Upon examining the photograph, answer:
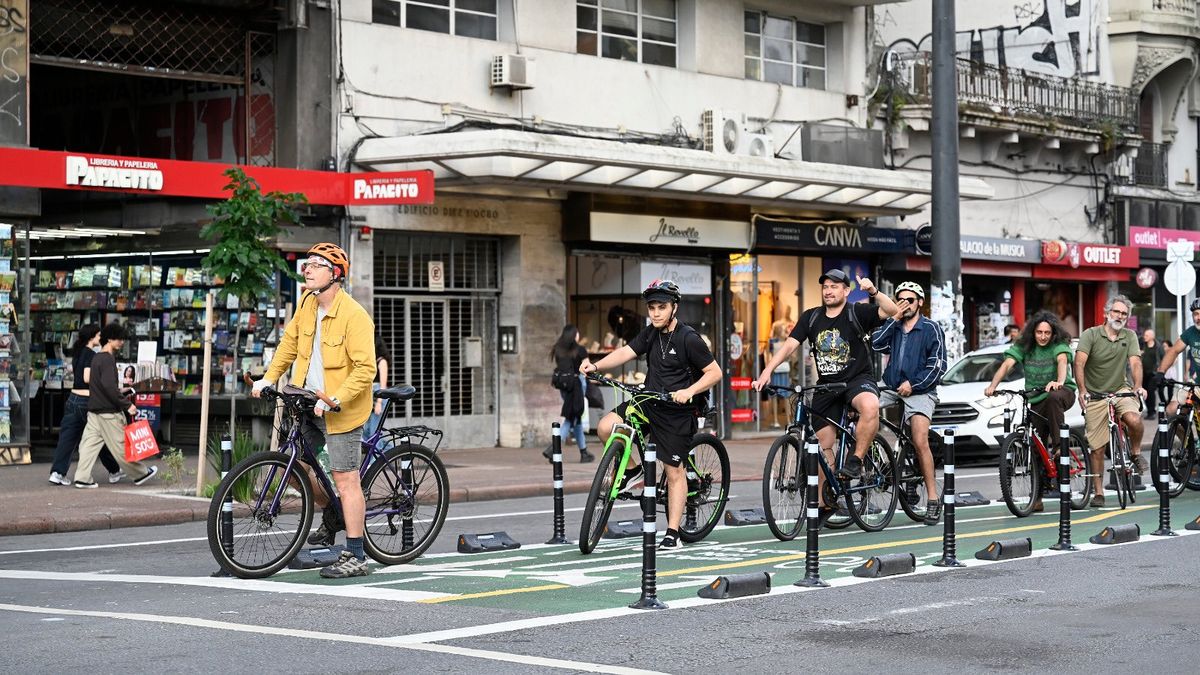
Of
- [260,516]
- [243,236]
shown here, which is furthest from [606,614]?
[243,236]

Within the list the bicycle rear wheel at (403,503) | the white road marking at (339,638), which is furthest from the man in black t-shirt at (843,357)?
the white road marking at (339,638)

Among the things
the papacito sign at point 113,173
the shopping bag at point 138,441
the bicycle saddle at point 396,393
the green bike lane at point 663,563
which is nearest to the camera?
the green bike lane at point 663,563

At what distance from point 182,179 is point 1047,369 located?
10627 mm

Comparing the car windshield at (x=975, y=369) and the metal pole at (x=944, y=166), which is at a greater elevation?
the metal pole at (x=944, y=166)

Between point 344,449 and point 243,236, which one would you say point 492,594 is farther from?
point 243,236

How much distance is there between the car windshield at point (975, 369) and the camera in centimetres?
2198

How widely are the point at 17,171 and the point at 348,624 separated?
39.4 ft

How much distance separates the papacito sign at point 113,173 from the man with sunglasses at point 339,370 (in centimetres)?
965

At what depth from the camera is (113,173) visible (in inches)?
760

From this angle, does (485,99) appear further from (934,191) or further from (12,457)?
(12,457)

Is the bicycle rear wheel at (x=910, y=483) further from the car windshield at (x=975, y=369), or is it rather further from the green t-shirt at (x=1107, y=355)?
the car windshield at (x=975, y=369)

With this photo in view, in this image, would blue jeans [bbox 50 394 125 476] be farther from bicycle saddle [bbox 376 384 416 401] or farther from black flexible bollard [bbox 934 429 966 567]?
black flexible bollard [bbox 934 429 966 567]

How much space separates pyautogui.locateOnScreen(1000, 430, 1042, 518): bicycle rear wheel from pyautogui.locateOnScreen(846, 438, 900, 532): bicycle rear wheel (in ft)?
3.95

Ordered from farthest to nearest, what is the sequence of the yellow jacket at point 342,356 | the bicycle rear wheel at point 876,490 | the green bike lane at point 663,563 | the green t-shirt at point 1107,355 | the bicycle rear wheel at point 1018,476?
the green t-shirt at point 1107,355 → the bicycle rear wheel at point 1018,476 → the bicycle rear wheel at point 876,490 → the yellow jacket at point 342,356 → the green bike lane at point 663,563
